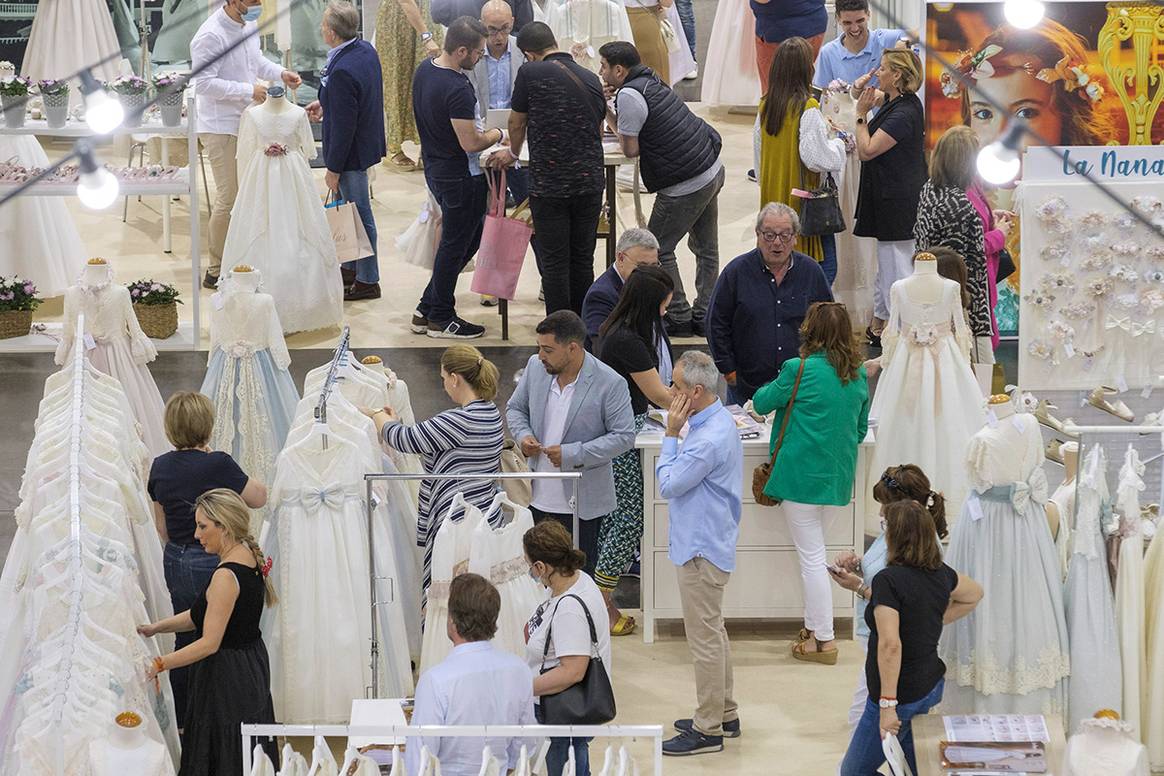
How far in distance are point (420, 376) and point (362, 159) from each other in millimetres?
1455

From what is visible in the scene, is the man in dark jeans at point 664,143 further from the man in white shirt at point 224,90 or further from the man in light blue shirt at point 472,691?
the man in light blue shirt at point 472,691

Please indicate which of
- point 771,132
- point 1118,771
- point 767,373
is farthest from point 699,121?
point 1118,771

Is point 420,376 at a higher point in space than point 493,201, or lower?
lower

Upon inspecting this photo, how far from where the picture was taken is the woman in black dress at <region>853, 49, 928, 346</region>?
9.79 metres

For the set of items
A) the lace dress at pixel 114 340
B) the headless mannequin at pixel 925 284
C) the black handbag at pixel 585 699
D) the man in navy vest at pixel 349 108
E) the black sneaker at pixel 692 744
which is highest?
the man in navy vest at pixel 349 108

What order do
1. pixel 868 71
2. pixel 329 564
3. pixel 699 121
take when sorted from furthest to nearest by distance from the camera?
pixel 868 71, pixel 699 121, pixel 329 564

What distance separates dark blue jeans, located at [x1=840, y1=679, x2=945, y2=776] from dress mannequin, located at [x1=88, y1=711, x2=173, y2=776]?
236 cm

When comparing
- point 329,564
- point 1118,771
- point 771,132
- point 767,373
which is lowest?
point 1118,771

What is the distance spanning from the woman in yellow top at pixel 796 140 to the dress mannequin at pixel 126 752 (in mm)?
5597

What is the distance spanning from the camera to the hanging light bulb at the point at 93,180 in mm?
4586

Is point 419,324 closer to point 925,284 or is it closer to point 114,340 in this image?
point 114,340

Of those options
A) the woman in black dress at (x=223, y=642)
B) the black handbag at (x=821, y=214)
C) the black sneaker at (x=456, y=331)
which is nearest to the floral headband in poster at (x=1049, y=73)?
the black handbag at (x=821, y=214)

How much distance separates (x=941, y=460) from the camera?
8266 millimetres

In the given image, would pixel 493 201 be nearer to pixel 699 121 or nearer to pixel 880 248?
pixel 699 121
